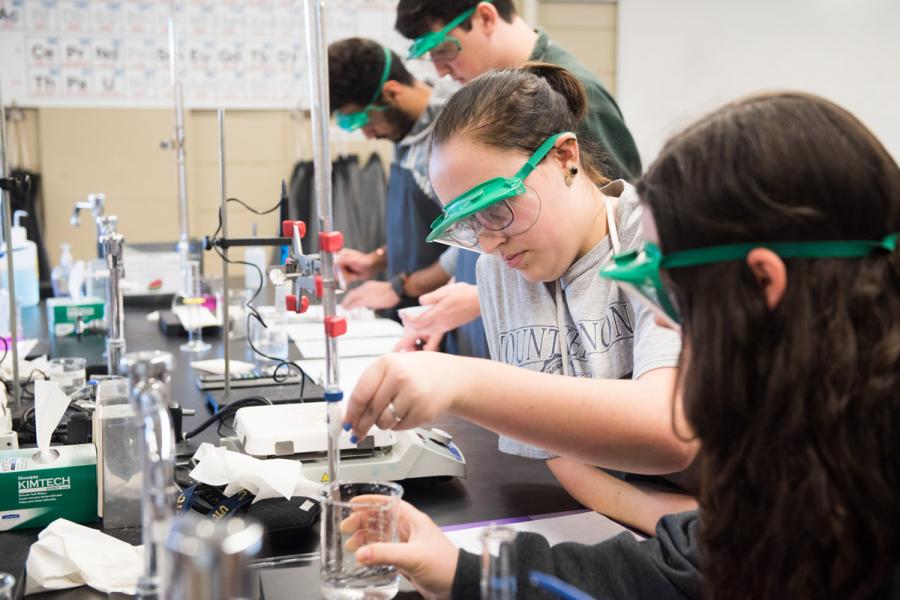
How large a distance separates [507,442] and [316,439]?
0.38m

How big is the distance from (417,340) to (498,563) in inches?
62.3

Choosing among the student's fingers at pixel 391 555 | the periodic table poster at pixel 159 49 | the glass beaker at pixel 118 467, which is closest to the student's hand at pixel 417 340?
the glass beaker at pixel 118 467

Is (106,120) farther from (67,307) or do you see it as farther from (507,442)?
(507,442)

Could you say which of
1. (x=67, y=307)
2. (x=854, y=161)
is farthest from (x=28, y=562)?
(x=67, y=307)

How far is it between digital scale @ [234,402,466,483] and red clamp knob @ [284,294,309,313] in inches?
7.7

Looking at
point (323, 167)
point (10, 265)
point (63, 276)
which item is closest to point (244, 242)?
point (10, 265)

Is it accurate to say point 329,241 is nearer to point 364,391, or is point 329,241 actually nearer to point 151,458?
point 364,391

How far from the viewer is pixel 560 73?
169 cm

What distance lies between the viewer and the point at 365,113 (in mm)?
3273

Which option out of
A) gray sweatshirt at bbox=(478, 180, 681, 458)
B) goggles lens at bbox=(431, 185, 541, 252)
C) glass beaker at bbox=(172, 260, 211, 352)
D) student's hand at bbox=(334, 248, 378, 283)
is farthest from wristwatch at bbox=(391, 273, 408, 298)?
goggles lens at bbox=(431, 185, 541, 252)

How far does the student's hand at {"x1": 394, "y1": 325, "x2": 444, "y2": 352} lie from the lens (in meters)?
2.28

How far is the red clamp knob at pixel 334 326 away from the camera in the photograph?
3.70 ft

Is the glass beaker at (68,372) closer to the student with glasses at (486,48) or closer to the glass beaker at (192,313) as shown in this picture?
the glass beaker at (192,313)

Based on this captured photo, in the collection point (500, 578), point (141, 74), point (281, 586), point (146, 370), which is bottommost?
point (281, 586)
